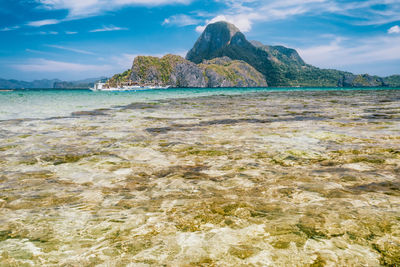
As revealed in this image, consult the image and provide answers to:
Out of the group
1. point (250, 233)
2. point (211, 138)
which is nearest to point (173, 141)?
point (211, 138)

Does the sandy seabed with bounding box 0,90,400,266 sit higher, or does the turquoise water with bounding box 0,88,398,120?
the turquoise water with bounding box 0,88,398,120

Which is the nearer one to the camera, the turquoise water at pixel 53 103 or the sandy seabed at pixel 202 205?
the sandy seabed at pixel 202 205

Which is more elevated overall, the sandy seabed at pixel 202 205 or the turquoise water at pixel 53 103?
the turquoise water at pixel 53 103

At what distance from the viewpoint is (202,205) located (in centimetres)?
443

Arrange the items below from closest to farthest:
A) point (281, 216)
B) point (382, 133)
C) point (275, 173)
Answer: point (281, 216), point (275, 173), point (382, 133)

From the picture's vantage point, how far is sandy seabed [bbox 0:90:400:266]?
306 cm

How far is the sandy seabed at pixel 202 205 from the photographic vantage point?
306 centimetres

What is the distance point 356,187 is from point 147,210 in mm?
4203

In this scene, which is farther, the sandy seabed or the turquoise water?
the turquoise water

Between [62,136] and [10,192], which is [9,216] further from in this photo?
[62,136]

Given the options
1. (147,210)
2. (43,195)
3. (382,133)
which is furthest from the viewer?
(382,133)

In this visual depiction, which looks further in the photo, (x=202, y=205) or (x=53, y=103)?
(x=53, y=103)

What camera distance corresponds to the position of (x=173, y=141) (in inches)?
394

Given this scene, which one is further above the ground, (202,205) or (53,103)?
(53,103)
